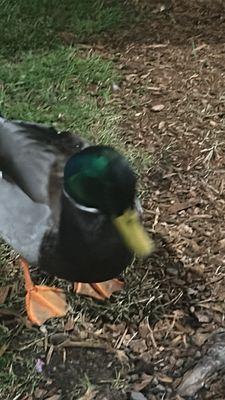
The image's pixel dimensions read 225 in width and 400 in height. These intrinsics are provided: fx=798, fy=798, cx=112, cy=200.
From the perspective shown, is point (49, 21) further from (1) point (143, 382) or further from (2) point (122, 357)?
(1) point (143, 382)

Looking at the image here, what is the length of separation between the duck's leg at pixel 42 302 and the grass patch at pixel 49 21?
1.78 meters

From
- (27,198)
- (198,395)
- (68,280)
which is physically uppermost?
(27,198)

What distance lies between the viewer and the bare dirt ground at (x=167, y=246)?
9.28 ft

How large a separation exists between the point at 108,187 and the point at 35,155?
0.50 metres

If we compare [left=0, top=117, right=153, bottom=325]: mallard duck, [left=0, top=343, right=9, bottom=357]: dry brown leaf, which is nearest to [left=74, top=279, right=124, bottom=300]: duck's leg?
[left=0, top=117, right=153, bottom=325]: mallard duck

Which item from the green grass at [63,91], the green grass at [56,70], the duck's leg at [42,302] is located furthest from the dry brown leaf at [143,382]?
the green grass at [63,91]

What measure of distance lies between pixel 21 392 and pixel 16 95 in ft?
5.97

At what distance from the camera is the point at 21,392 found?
9.16ft

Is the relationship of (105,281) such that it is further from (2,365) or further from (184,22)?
(184,22)

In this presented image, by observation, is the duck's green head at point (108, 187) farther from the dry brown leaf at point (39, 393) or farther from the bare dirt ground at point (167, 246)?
the dry brown leaf at point (39, 393)

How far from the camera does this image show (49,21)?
15.4ft

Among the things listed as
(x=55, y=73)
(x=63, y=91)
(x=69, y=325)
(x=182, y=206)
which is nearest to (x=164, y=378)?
(x=69, y=325)

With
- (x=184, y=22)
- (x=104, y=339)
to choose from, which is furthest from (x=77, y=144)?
(x=184, y=22)

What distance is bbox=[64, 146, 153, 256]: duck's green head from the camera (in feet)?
8.43
